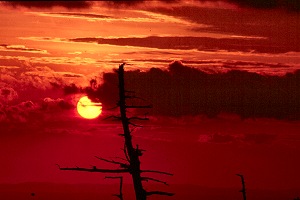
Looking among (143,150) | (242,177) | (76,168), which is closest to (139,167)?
(143,150)

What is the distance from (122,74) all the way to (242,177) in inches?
884

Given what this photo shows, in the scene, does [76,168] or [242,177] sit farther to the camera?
[242,177]

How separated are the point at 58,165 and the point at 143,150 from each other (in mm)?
3632

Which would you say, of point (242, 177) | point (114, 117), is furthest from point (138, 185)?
point (242, 177)

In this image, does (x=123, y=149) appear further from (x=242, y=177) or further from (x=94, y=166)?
(x=242, y=177)

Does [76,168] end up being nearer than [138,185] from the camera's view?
Yes

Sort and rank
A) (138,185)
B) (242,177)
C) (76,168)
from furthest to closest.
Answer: (242,177) < (138,185) < (76,168)

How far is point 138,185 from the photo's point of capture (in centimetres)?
3603

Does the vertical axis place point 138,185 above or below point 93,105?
below

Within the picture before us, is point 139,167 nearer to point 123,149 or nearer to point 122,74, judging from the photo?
point 123,149

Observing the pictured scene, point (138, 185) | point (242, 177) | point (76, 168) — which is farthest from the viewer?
point (242, 177)

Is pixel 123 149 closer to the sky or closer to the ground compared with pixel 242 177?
closer to the ground

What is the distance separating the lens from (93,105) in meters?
35.8

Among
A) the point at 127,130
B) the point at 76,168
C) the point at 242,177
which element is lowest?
the point at 76,168
